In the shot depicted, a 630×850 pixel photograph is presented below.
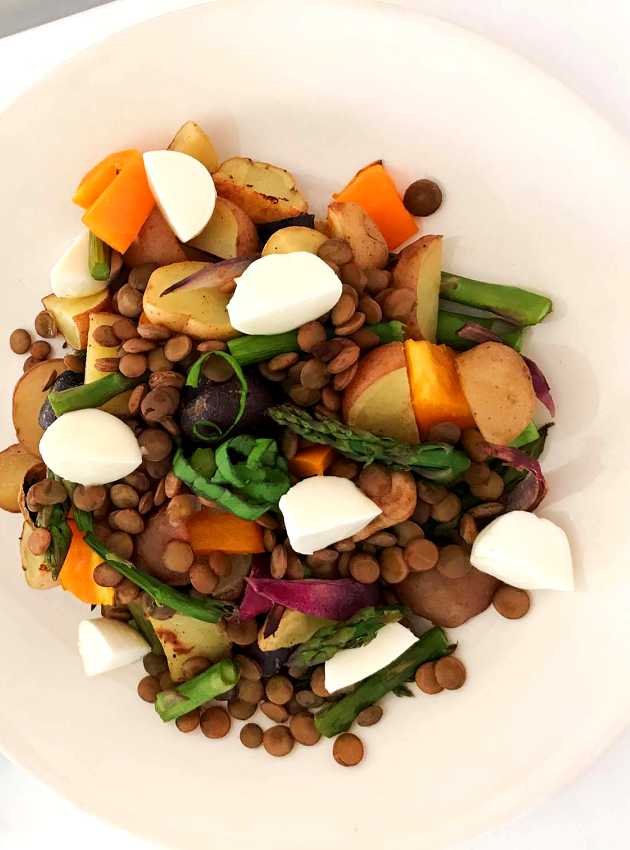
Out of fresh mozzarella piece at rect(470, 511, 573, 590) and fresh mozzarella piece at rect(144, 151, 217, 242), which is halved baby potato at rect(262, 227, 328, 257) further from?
fresh mozzarella piece at rect(470, 511, 573, 590)

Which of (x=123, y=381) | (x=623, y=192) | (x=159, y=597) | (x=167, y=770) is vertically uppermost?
(x=623, y=192)

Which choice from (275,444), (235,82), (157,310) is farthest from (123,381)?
(235,82)

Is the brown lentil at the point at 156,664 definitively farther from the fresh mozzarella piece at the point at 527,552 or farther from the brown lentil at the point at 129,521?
the fresh mozzarella piece at the point at 527,552

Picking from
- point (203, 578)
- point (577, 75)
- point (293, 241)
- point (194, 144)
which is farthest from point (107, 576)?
point (577, 75)

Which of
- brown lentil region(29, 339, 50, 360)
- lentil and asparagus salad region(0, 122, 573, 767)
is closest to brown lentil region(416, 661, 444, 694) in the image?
lentil and asparagus salad region(0, 122, 573, 767)

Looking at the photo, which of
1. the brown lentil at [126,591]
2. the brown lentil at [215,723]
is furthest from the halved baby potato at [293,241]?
the brown lentil at [215,723]

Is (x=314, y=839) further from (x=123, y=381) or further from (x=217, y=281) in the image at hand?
(x=217, y=281)
